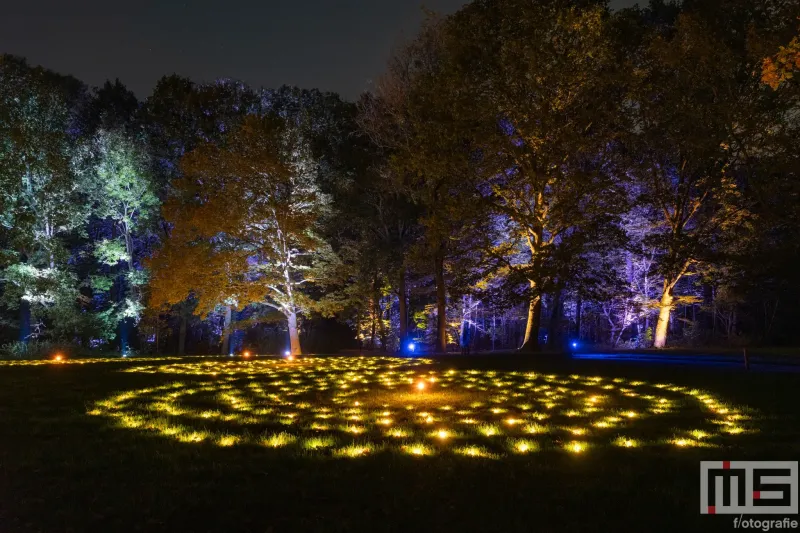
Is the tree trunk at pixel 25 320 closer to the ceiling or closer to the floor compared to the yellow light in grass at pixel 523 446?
closer to the ceiling

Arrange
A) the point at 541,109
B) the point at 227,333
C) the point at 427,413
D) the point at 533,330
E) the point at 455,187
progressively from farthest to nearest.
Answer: the point at 227,333
the point at 455,187
the point at 533,330
the point at 541,109
the point at 427,413

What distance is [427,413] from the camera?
9.55 meters

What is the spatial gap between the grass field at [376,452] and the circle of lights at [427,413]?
46mm

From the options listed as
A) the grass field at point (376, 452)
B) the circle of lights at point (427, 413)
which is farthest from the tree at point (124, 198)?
the grass field at point (376, 452)

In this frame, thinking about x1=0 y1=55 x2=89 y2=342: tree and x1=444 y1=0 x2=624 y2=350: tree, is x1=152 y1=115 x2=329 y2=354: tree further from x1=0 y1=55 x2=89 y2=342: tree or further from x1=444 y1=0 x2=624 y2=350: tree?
x1=444 y1=0 x2=624 y2=350: tree

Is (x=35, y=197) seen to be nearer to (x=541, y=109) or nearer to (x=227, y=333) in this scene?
(x=227, y=333)

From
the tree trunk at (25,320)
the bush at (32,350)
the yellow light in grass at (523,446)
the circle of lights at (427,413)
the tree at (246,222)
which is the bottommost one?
the bush at (32,350)

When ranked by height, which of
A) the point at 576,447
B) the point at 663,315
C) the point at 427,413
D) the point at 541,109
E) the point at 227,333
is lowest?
the point at 427,413

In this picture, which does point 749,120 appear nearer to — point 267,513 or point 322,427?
point 322,427

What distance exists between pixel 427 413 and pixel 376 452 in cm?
295

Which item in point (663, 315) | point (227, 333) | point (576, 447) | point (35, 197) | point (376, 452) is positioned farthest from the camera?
point (227, 333)

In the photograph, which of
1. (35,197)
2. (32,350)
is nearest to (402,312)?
(32,350)

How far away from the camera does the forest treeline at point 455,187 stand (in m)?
21.5

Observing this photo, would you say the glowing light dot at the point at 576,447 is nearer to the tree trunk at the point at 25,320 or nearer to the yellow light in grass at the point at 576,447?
the yellow light in grass at the point at 576,447
